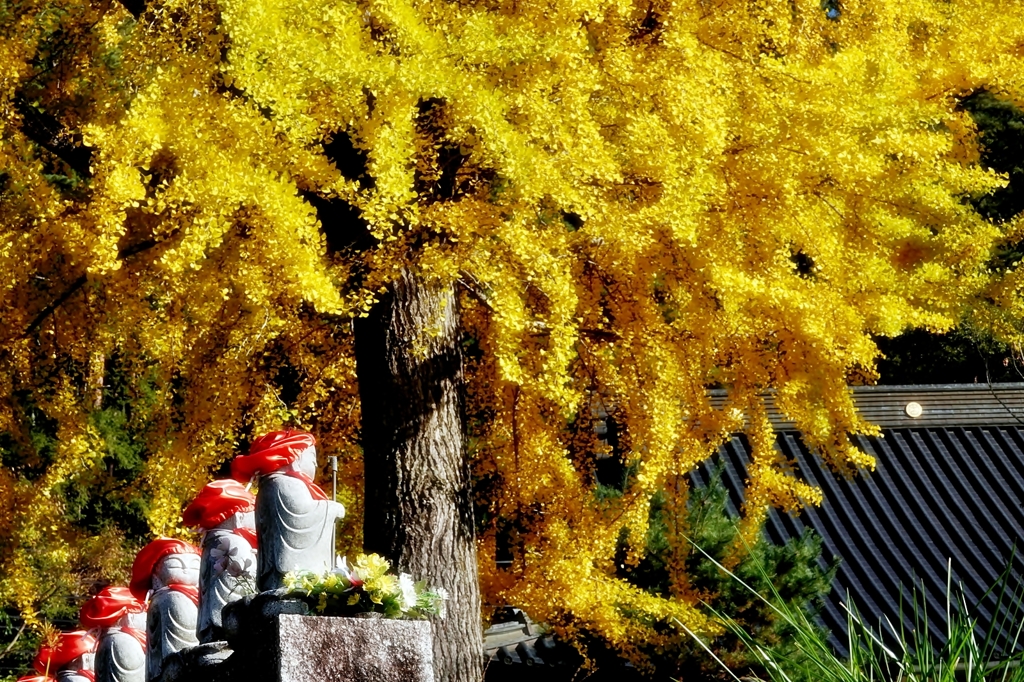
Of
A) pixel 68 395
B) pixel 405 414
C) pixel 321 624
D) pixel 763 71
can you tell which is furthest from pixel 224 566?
pixel 763 71

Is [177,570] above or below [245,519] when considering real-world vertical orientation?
below

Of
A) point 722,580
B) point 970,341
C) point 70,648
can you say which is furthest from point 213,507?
point 970,341

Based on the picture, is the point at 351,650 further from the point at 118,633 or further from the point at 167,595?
the point at 118,633

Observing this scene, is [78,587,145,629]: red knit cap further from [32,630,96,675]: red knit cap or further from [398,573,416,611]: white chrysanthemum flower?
[398,573,416,611]: white chrysanthemum flower

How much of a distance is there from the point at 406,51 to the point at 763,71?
2.50 metres

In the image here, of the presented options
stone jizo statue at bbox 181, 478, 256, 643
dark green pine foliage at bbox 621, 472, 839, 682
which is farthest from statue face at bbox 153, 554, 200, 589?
dark green pine foliage at bbox 621, 472, 839, 682

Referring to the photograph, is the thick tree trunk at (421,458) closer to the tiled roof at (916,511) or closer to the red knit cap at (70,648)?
the red knit cap at (70,648)

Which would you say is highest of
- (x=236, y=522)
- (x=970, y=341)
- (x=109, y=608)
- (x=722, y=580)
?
(x=970, y=341)

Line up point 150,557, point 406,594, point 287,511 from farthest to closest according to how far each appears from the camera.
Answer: point 150,557 → point 287,511 → point 406,594

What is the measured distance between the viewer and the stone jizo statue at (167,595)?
16.7 ft

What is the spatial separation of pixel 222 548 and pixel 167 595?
0.45 meters

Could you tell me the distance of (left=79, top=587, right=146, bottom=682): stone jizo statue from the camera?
561 centimetres

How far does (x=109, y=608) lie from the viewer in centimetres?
566

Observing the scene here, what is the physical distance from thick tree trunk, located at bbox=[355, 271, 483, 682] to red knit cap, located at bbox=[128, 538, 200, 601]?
154cm
